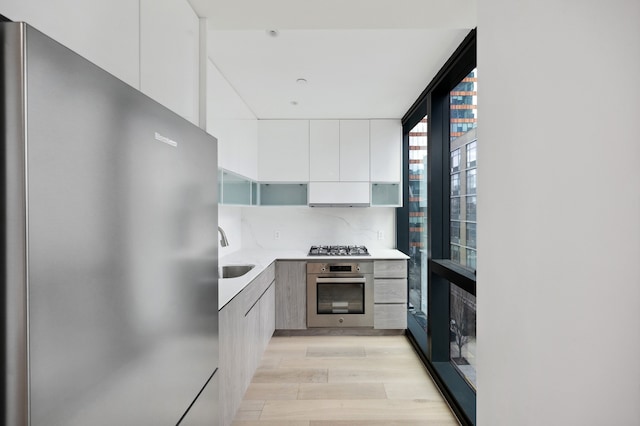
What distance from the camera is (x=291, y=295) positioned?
3.49 meters

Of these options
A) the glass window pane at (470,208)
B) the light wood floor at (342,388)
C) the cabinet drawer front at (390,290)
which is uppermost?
the glass window pane at (470,208)

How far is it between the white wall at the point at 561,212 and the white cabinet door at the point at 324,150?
9.42ft

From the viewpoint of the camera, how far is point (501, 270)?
867 millimetres

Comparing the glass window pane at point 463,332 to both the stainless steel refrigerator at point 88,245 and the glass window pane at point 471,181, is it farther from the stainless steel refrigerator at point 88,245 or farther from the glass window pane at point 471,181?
the stainless steel refrigerator at point 88,245

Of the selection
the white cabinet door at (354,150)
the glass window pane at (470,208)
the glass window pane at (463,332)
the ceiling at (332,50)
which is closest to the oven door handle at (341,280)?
the glass window pane at (463,332)

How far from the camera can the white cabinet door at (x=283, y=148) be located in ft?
12.5

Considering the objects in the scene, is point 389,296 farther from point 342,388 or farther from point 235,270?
point 235,270

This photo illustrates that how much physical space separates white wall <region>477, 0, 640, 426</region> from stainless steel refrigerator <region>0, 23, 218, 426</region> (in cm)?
83

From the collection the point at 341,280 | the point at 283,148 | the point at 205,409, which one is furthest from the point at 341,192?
the point at 205,409

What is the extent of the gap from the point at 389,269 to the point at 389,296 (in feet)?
0.94

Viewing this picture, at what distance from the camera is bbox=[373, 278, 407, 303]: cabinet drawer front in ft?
11.5

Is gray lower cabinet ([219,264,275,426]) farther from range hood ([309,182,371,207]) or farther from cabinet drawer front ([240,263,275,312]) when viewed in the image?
range hood ([309,182,371,207])

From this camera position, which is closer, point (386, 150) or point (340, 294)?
point (340, 294)

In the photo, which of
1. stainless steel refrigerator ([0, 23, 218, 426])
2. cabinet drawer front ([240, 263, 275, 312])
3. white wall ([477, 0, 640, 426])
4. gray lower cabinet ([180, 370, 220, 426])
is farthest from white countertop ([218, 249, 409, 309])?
white wall ([477, 0, 640, 426])
